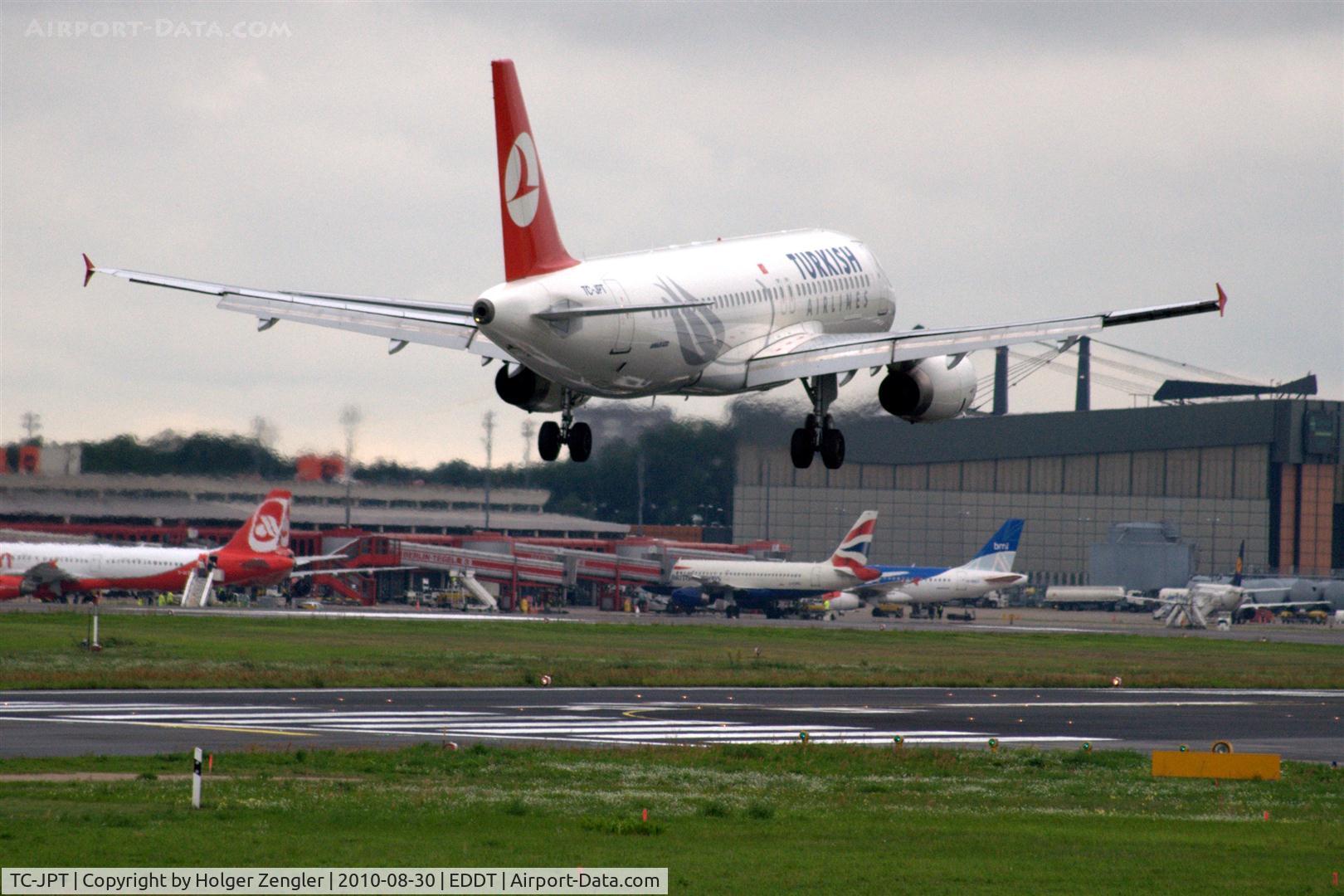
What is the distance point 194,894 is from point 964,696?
145ft

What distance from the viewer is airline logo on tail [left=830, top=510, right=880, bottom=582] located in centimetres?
12669

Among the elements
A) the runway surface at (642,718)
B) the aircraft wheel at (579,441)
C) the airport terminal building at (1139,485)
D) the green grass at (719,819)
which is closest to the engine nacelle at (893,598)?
the airport terminal building at (1139,485)

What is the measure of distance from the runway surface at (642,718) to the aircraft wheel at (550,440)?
7763 millimetres

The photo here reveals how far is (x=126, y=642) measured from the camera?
70.5m

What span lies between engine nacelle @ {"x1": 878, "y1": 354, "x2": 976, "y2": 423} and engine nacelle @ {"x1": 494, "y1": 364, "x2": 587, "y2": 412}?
7.51 metres

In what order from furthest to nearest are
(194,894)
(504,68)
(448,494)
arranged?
(448,494) < (504,68) < (194,894)

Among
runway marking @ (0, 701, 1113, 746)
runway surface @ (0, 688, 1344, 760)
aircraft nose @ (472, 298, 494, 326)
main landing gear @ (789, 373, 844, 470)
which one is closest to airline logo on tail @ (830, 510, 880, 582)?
runway surface @ (0, 688, 1344, 760)

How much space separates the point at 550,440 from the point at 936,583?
99006mm

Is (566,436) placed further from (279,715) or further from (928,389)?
(279,715)

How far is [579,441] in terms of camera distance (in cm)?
3709

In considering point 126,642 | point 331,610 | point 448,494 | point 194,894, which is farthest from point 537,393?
point 331,610

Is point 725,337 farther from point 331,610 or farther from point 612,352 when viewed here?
point 331,610

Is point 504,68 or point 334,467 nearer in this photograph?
point 504,68

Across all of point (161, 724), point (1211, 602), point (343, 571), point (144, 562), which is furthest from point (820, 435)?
point (1211, 602)
